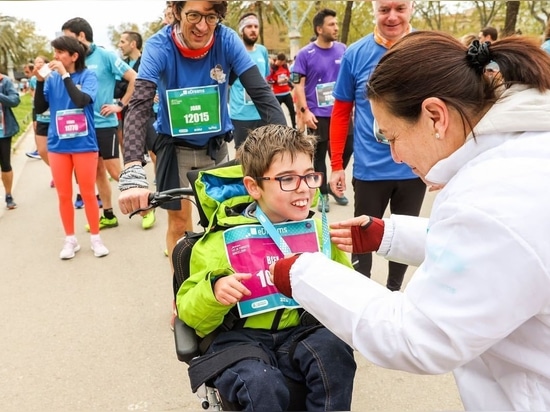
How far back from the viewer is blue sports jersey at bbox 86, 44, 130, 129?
5.21 metres

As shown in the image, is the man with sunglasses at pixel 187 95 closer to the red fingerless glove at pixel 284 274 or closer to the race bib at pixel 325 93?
the red fingerless glove at pixel 284 274

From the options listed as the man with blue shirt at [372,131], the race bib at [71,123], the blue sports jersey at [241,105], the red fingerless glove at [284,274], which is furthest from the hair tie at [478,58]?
the blue sports jersey at [241,105]

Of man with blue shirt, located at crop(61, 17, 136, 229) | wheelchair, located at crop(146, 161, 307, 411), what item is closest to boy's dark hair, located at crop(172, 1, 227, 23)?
wheelchair, located at crop(146, 161, 307, 411)

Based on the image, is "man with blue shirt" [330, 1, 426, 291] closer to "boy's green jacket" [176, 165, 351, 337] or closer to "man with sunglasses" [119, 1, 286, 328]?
"man with sunglasses" [119, 1, 286, 328]

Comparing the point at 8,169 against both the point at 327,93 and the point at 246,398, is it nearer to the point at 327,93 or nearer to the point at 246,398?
the point at 327,93

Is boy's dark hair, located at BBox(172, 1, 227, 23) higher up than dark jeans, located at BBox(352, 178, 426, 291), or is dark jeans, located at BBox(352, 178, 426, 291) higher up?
boy's dark hair, located at BBox(172, 1, 227, 23)

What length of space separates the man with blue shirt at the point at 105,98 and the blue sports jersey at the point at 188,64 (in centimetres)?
236

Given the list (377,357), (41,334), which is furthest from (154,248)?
(377,357)

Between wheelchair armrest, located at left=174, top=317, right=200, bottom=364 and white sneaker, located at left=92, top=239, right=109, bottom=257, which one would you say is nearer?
wheelchair armrest, located at left=174, top=317, right=200, bottom=364

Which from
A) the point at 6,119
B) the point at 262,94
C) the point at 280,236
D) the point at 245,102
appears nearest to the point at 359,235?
the point at 280,236

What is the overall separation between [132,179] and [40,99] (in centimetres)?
271

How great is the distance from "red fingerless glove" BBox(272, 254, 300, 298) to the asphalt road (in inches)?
53.4

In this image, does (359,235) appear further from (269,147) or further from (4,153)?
(4,153)

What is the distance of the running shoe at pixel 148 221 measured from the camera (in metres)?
5.42
